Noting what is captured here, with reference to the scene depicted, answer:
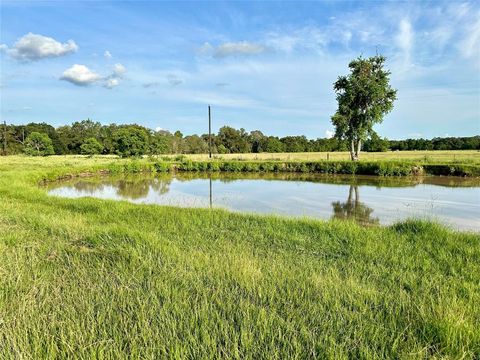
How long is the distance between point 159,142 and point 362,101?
4023cm

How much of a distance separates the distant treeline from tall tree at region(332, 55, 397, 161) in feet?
97.9

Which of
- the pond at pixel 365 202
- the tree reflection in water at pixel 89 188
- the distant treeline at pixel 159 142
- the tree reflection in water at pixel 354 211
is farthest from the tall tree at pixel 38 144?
the tree reflection in water at pixel 354 211

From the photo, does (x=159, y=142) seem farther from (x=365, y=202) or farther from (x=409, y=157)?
(x=365, y=202)

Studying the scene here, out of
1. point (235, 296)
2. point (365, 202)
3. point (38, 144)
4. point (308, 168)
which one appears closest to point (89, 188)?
point (365, 202)

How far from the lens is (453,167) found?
27.8 metres

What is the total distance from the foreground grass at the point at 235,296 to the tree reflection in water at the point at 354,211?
4907mm

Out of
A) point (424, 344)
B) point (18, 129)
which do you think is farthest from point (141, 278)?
point (18, 129)

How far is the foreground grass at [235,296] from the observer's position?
8.84 ft

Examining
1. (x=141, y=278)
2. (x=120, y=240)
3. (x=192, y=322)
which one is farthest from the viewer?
(x=120, y=240)

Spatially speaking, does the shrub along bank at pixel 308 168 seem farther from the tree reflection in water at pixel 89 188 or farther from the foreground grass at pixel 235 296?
the foreground grass at pixel 235 296

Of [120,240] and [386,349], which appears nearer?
[386,349]

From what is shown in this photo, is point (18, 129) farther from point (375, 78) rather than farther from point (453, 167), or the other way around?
point (453, 167)

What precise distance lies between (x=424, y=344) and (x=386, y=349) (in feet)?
1.10

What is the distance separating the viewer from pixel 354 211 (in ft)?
44.6
